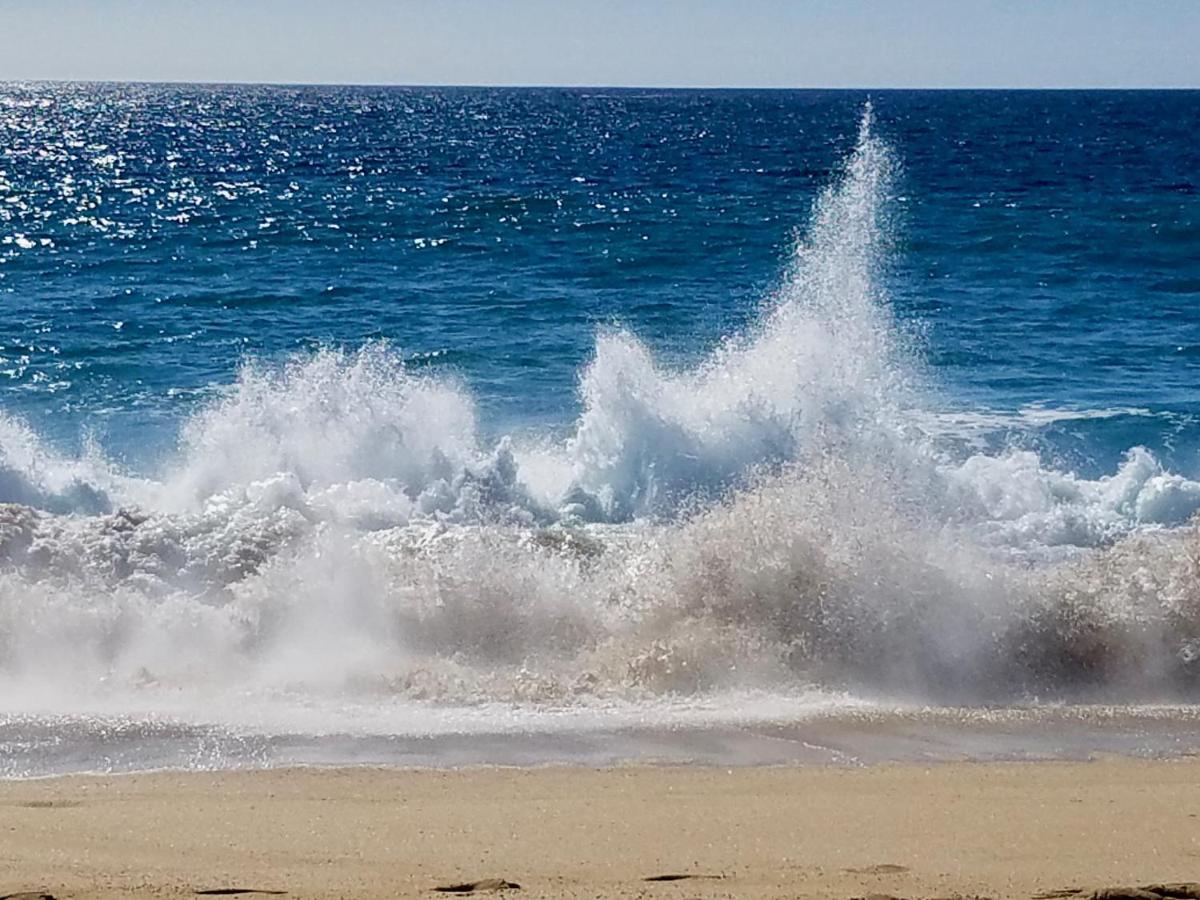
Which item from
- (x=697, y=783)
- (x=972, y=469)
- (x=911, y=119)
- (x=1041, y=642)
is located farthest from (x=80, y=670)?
(x=911, y=119)

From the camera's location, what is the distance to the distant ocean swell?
833 cm

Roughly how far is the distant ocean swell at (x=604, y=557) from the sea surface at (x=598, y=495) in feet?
0.10

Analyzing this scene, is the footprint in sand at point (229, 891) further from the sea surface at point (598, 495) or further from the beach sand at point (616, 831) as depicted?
the sea surface at point (598, 495)

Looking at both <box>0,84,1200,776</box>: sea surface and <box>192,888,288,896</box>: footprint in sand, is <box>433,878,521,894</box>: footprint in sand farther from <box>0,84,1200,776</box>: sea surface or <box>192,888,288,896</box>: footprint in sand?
<box>0,84,1200,776</box>: sea surface

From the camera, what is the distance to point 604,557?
10242mm

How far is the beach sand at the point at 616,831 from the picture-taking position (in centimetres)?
505

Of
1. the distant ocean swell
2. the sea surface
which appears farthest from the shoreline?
the distant ocean swell

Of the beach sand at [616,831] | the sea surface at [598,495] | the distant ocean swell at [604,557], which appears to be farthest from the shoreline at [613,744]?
the distant ocean swell at [604,557]

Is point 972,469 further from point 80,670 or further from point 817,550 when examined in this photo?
point 80,670

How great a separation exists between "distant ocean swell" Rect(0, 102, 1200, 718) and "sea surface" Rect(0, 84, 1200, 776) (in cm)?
3

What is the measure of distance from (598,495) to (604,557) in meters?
2.13

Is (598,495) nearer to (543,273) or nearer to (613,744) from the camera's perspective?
(613,744)

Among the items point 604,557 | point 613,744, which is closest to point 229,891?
point 613,744

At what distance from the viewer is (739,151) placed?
48.7m
